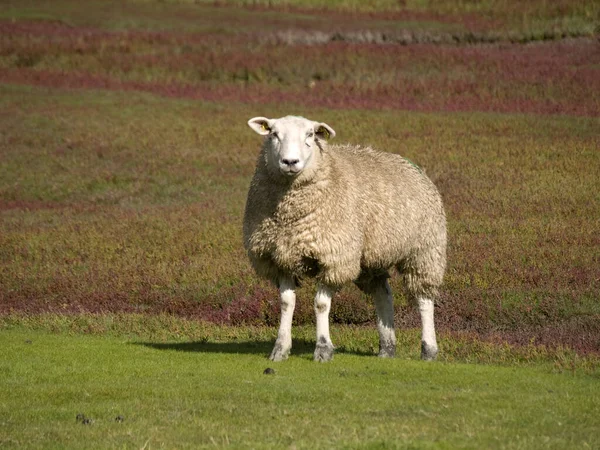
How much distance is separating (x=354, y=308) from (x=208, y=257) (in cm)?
387

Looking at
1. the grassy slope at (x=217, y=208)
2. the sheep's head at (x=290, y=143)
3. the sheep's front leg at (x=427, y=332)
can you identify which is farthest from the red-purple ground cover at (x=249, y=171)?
the sheep's head at (x=290, y=143)

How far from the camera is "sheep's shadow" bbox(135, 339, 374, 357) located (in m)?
14.4

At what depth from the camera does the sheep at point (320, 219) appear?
13.0 m

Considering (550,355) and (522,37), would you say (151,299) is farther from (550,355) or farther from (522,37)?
(522,37)

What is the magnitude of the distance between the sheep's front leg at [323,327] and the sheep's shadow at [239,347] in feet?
2.90

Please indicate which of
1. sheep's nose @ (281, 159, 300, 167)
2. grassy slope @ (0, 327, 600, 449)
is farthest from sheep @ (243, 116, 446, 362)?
grassy slope @ (0, 327, 600, 449)

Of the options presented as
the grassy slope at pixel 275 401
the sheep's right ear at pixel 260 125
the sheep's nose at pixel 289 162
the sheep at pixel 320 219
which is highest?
the sheep's right ear at pixel 260 125

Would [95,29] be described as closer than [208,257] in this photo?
No

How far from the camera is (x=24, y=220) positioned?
2570cm

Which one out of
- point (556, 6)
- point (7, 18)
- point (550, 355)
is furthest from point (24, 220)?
point (556, 6)

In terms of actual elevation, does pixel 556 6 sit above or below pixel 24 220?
above

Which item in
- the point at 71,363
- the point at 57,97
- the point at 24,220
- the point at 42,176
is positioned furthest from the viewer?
the point at 57,97

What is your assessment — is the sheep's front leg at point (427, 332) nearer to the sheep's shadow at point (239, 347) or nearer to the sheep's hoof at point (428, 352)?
the sheep's hoof at point (428, 352)

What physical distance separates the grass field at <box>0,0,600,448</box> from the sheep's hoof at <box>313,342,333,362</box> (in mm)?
240
